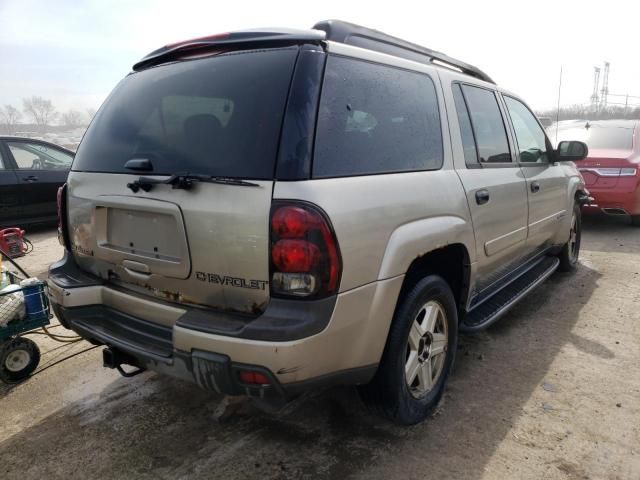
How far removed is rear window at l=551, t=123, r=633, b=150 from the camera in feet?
24.6

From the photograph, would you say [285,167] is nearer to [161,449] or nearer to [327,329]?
[327,329]

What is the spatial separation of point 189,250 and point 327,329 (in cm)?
67

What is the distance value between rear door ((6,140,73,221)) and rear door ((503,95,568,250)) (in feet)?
23.0

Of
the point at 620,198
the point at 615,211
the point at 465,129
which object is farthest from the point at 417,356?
the point at 615,211

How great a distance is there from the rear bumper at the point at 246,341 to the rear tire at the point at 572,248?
364cm

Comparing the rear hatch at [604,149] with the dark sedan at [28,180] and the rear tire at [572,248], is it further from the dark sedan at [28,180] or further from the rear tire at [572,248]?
the dark sedan at [28,180]

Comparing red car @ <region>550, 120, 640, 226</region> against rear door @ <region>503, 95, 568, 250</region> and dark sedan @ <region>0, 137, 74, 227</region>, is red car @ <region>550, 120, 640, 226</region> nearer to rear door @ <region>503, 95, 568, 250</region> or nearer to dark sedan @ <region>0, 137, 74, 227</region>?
rear door @ <region>503, 95, 568, 250</region>

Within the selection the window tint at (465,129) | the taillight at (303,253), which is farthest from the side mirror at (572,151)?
the taillight at (303,253)

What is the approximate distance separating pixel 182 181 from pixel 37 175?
6945 mm

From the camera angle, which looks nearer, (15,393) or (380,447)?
(380,447)

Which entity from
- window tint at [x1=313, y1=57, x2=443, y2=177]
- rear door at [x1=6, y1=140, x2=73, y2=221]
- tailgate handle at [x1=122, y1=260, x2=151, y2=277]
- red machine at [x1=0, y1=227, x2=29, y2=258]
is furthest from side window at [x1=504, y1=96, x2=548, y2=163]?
rear door at [x1=6, y1=140, x2=73, y2=221]

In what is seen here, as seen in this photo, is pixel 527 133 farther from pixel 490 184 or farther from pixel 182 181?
pixel 182 181

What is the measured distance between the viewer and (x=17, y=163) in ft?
24.7

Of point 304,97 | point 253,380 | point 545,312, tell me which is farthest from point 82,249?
point 545,312
